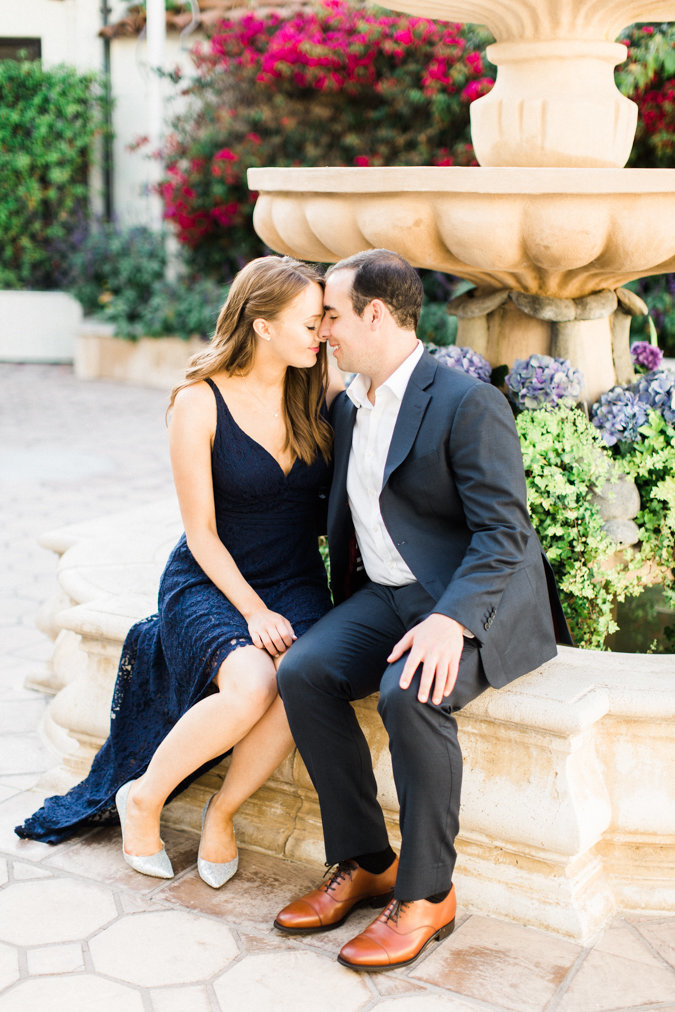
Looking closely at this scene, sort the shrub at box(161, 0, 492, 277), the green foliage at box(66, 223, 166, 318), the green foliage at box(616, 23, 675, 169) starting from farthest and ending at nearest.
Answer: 1. the green foliage at box(66, 223, 166, 318)
2. the shrub at box(161, 0, 492, 277)
3. the green foliage at box(616, 23, 675, 169)

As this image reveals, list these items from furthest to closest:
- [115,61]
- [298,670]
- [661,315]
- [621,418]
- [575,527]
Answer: [115,61] < [661,315] < [621,418] < [575,527] < [298,670]

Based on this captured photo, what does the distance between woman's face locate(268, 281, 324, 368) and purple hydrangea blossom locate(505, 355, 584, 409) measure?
34.6 inches

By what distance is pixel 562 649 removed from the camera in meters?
2.77

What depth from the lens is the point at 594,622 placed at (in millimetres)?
3188

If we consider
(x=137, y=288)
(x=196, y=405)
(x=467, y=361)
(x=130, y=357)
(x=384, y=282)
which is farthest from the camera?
(x=137, y=288)

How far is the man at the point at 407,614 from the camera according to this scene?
7.65 feet

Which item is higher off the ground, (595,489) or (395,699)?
(595,489)

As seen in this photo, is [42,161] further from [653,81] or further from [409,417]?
[409,417]

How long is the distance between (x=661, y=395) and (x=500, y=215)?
0.90m

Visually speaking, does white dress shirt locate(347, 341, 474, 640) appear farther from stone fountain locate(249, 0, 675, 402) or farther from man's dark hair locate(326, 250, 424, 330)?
stone fountain locate(249, 0, 675, 402)

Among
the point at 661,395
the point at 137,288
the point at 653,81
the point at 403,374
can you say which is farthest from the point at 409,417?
the point at 137,288

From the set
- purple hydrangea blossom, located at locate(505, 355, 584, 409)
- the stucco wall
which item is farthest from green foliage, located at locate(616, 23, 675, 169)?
purple hydrangea blossom, located at locate(505, 355, 584, 409)

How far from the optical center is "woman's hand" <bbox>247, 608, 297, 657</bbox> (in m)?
2.64

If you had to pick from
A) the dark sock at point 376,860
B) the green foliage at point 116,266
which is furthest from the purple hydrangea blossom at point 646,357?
the green foliage at point 116,266
